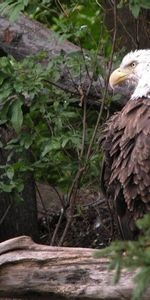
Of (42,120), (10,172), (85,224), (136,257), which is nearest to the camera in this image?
(136,257)

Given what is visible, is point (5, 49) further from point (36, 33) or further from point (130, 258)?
point (130, 258)

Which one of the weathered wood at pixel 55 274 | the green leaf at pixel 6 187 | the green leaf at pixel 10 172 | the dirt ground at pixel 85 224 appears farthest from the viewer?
the dirt ground at pixel 85 224

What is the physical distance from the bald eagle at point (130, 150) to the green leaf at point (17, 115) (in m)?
0.50

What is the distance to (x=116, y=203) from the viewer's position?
17.4 feet

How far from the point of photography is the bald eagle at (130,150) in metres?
4.90

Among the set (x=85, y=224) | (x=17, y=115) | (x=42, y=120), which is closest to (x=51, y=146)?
(x=17, y=115)

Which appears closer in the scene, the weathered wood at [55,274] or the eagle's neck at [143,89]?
the weathered wood at [55,274]

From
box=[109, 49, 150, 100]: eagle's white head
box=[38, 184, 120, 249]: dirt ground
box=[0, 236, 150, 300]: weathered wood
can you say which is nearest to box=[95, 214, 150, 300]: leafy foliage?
box=[0, 236, 150, 300]: weathered wood

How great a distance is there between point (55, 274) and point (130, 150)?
807 millimetres

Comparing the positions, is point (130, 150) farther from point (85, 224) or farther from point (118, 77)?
point (85, 224)

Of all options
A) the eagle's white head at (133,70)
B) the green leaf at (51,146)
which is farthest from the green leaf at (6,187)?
the eagle's white head at (133,70)

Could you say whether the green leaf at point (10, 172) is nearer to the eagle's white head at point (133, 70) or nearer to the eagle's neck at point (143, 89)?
the eagle's white head at point (133, 70)

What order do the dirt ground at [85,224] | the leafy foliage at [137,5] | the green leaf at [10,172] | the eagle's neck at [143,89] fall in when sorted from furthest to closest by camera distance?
the dirt ground at [85,224] → the green leaf at [10,172] → the eagle's neck at [143,89] → the leafy foliage at [137,5]

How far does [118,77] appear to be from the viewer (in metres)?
5.50
